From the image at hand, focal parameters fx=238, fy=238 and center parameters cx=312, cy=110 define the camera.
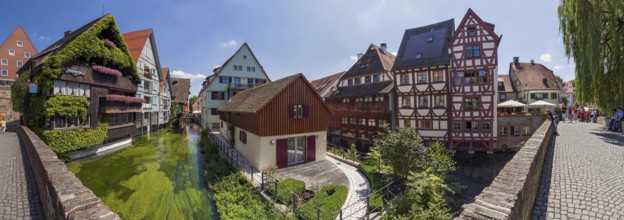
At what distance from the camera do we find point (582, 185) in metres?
7.28

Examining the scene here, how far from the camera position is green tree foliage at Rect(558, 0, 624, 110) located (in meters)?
14.5

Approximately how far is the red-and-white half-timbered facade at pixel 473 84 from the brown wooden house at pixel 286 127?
1439 cm

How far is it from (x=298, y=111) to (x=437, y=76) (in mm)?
15547

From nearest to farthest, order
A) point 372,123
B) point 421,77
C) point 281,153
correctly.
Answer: point 281,153 → point 421,77 → point 372,123

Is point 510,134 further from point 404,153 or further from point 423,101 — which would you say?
point 404,153

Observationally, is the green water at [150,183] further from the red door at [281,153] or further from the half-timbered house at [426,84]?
the half-timbered house at [426,84]

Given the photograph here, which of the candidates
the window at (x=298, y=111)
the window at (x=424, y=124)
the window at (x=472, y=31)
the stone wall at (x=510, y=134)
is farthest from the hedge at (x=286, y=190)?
the stone wall at (x=510, y=134)

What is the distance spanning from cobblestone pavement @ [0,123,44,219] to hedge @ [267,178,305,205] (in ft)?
24.9

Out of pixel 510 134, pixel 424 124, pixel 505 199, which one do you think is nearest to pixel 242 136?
pixel 505 199

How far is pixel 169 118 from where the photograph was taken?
48562 millimetres

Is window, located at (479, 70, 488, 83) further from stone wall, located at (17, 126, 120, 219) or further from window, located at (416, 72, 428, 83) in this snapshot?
stone wall, located at (17, 126, 120, 219)

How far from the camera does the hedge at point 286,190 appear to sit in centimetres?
1107

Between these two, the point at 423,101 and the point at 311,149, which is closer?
the point at 311,149

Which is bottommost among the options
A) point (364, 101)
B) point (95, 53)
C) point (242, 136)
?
point (242, 136)
